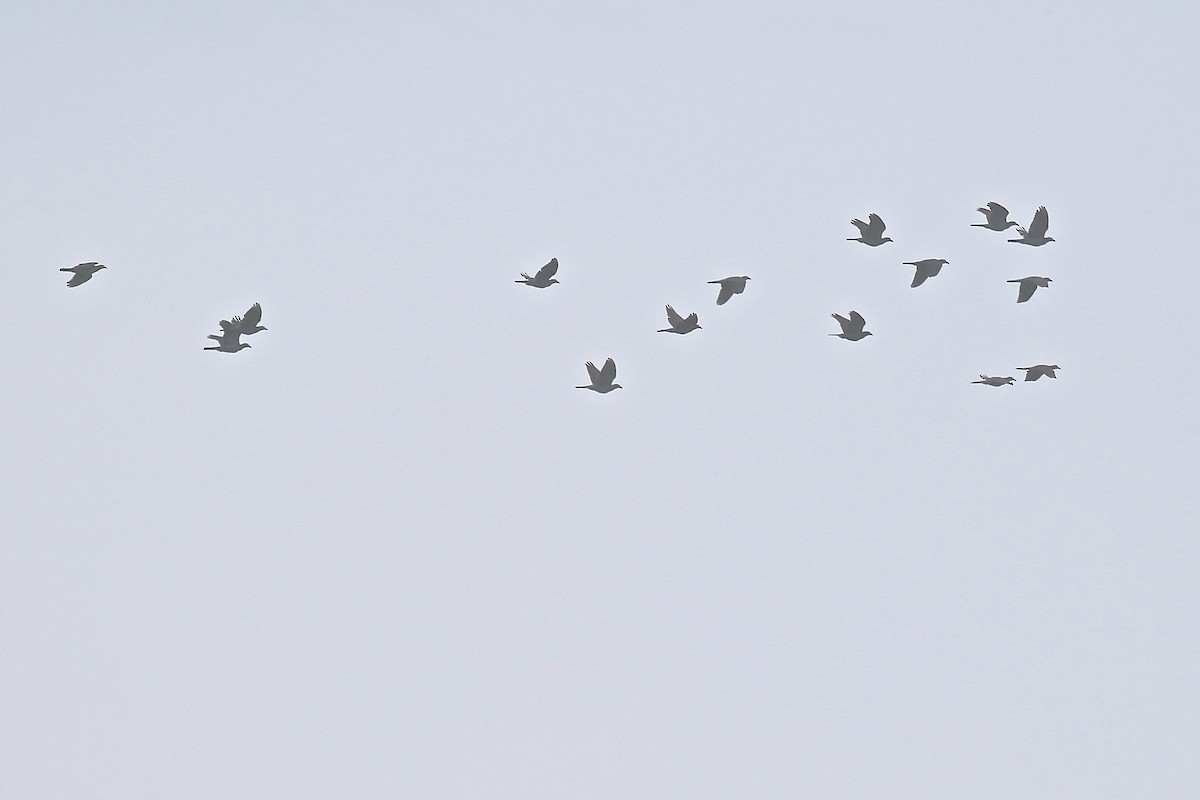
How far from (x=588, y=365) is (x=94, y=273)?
61.5 feet

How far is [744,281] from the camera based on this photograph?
8506 centimetres

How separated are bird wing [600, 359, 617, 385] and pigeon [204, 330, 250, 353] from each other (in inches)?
528

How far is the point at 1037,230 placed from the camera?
81.5m

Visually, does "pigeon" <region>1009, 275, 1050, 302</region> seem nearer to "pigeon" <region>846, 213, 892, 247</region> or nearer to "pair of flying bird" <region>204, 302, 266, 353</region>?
"pigeon" <region>846, 213, 892, 247</region>

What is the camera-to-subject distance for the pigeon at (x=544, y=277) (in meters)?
85.6

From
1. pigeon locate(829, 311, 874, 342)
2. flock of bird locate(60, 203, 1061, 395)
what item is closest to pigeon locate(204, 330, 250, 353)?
flock of bird locate(60, 203, 1061, 395)

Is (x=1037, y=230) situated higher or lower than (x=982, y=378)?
higher

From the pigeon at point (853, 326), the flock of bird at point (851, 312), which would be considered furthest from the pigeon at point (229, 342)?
the pigeon at point (853, 326)

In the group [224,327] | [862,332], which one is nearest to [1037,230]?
[862,332]

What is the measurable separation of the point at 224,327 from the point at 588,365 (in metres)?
13.8

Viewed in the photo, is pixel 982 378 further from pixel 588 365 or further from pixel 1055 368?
pixel 588 365

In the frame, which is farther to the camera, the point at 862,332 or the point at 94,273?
the point at 862,332

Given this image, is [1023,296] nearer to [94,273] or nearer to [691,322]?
[691,322]

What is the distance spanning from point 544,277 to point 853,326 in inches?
472
